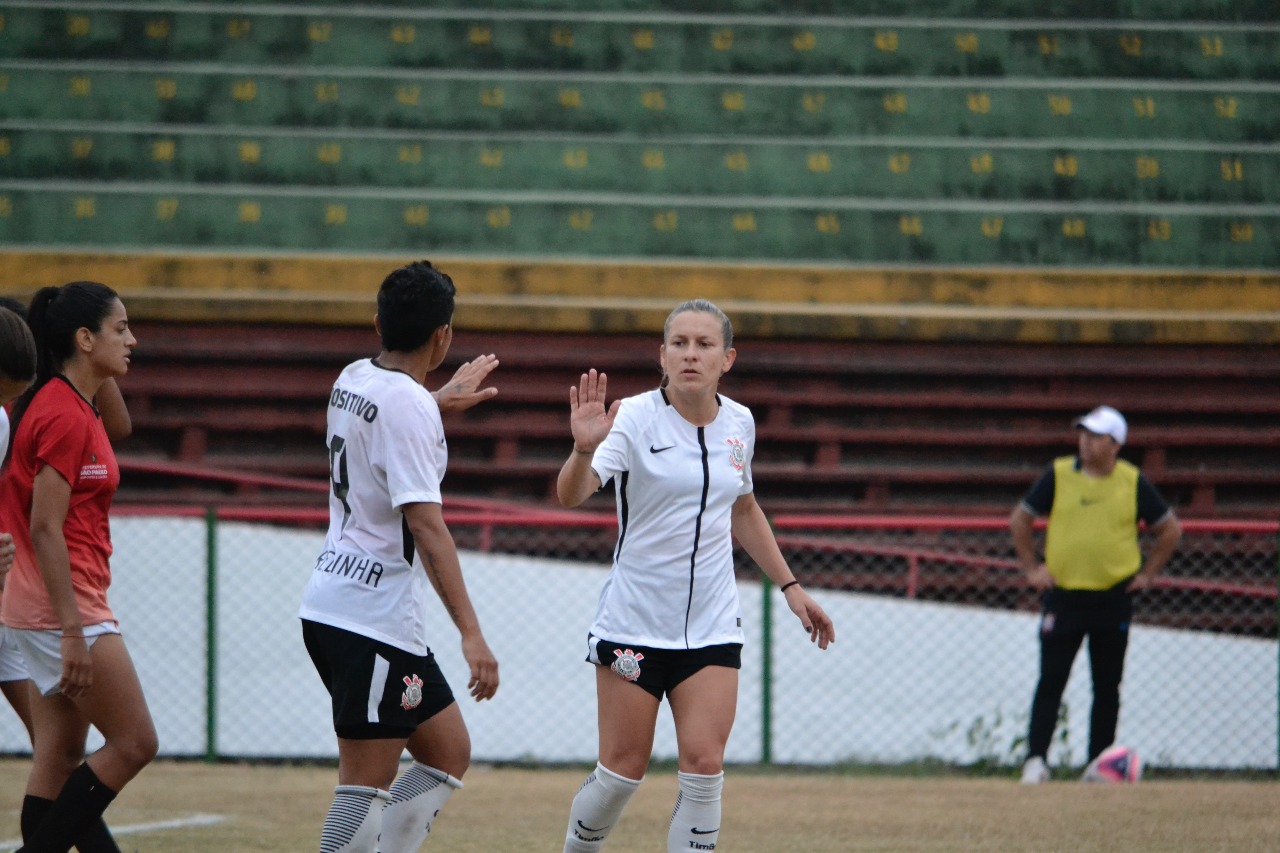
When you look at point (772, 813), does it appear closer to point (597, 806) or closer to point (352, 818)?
point (597, 806)

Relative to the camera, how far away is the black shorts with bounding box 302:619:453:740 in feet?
12.3

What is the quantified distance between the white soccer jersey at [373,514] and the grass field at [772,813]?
2.43 metres

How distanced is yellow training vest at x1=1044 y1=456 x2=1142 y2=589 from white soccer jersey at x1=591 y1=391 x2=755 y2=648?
4180 millimetres

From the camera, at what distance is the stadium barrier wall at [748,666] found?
868cm

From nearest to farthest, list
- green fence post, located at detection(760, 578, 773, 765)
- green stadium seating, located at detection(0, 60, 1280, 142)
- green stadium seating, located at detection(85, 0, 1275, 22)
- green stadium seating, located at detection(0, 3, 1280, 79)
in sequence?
green fence post, located at detection(760, 578, 773, 765)
green stadium seating, located at detection(0, 60, 1280, 142)
green stadium seating, located at detection(0, 3, 1280, 79)
green stadium seating, located at detection(85, 0, 1275, 22)

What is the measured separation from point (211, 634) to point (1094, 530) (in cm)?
477

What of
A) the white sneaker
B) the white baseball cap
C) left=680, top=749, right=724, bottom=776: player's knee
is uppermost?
the white baseball cap

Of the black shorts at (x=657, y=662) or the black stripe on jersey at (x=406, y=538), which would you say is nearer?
the black stripe on jersey at (x=406, y=538)

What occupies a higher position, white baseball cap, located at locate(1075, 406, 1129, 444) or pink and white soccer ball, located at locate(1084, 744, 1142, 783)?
white baseball cap, located at locate(1075, 406, 1129, 444)

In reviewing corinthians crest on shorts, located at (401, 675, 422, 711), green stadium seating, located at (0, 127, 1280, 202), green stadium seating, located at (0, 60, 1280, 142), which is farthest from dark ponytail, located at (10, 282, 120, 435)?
green stadium seating, located at (0, 60, 1280, 142)

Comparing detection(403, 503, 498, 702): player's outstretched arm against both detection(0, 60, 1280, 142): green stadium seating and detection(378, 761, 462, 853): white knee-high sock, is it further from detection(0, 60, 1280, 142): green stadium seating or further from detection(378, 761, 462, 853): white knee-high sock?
detection(0, 60, 1280, 142): green stadium seating

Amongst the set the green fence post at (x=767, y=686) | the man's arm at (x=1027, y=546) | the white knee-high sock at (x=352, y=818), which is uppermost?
the man's arm at (x=1027, y=546)

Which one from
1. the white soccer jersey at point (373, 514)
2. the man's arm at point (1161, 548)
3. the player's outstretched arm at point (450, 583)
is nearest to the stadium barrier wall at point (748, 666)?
the man's arm at point (1161, 548)

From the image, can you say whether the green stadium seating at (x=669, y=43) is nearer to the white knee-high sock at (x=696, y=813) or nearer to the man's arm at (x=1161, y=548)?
the man's arm at (x=1161, y=548)
